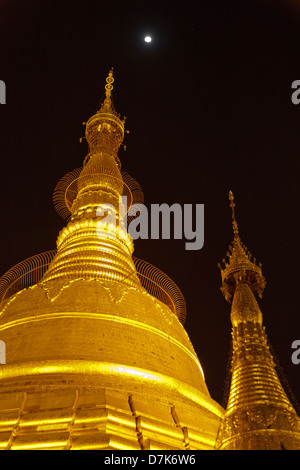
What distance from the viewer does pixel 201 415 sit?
9938 millimetres

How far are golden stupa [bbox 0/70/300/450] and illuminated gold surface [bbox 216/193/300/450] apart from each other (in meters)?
0.02

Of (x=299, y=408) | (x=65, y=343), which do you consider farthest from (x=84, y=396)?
(x=299, y=408)

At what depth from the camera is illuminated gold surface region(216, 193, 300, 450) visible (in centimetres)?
647

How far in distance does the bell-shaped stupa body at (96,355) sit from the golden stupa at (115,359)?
26 millimetres

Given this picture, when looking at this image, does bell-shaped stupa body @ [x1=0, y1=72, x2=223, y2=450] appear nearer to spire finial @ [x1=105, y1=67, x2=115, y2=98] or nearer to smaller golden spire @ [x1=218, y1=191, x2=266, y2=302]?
smaller golden spire @ [x1=218, y1=191, x2=266, y2=302]

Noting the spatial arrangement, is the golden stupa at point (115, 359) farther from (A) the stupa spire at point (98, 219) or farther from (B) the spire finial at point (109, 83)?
(B) the spire finial at point (109, 83)

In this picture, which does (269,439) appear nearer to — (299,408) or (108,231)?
(299,408)

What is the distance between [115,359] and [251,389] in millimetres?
3424

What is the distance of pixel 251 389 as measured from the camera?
738 cm

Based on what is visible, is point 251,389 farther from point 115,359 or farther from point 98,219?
point 98,219

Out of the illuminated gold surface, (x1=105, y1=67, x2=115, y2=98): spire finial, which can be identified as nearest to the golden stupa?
the illuminated gold surface

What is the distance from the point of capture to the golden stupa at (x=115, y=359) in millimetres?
7438

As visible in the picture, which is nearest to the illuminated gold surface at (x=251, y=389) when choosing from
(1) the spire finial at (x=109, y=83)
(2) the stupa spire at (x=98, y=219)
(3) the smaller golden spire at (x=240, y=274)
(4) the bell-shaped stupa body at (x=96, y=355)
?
(3) the smaller golden spire at (x=240, y=274)

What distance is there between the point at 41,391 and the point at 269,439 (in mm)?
4500
